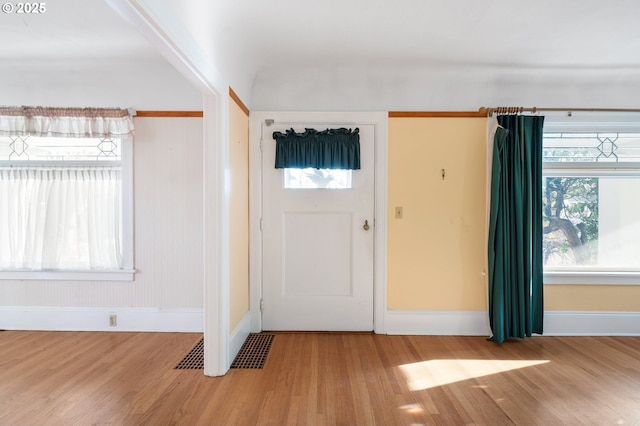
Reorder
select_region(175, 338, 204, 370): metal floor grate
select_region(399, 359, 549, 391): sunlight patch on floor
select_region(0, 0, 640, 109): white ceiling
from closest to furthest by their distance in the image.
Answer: select_region(0, 0, 640, 109): white ceiling < select_region(399, 359, 549, 391): sunlight patch on floor < select_region(175, 338, 204, 370): metal floor grate

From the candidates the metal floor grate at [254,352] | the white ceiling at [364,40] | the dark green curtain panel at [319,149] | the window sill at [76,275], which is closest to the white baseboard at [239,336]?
the metal floor grate at [254,352]

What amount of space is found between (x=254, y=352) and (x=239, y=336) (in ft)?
0.57

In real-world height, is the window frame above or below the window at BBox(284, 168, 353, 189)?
below

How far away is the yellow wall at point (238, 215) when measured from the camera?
7.99 feet

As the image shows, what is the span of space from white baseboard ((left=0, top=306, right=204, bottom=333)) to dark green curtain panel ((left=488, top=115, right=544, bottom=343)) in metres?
2.67

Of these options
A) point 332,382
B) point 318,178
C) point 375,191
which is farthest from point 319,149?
point 332,382

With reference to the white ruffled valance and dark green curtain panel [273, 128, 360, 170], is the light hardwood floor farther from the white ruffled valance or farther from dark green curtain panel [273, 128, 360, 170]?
the white ruffled valance

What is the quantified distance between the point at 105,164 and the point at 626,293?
492 centimetres

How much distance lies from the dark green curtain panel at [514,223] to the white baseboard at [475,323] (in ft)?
0.77

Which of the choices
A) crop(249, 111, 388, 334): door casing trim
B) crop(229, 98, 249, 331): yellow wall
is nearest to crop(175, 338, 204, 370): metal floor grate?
crop(229, 98, 249, 331): yellow wall

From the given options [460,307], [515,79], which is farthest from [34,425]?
[515,79]

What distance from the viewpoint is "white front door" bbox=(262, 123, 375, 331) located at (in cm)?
295

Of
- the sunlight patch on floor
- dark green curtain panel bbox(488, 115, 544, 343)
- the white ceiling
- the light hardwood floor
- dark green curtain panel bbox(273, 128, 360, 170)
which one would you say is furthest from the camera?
dark green curtain panel bbox(273, 128, 360, 170)

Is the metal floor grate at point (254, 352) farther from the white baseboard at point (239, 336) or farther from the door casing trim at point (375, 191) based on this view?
the door casing trim at point (375, 191)
